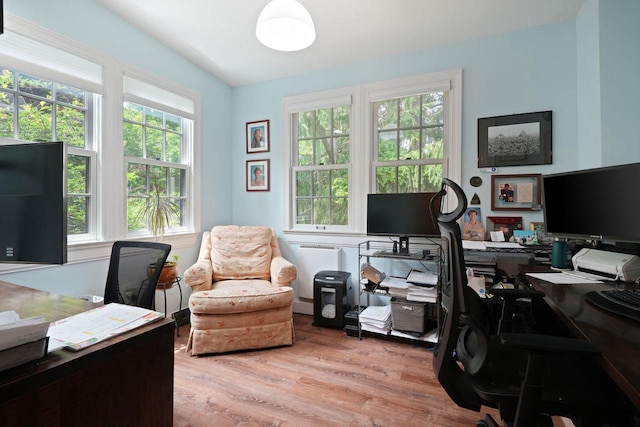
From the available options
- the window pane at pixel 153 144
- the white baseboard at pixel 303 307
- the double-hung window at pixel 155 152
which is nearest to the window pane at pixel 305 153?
the double-hung window at pixel 155 152

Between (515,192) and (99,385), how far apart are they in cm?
300

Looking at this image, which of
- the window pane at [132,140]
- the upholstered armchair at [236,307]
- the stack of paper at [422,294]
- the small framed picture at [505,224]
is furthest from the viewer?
the window pane at [132,140]

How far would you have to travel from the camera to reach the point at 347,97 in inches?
129

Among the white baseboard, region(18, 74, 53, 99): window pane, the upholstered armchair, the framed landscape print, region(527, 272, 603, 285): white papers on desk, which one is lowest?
the white baseboard

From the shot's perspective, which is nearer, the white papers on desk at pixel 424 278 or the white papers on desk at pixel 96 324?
the white papers on desk at pixel 96 324

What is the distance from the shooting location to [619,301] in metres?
1.16

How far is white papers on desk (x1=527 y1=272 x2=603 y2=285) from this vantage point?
1.56 metres

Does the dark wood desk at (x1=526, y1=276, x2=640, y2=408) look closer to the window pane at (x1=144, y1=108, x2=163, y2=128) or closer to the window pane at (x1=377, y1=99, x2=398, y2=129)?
the window pane at (x1=377, y1=99, x2=398, y2=129)

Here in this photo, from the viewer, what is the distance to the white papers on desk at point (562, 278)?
1.56 m

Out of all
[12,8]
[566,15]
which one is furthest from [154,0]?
[566,15]

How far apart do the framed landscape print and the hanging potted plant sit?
2.87m

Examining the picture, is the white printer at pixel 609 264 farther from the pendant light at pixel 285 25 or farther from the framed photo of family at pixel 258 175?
the framed photo of family at pixel 258 175

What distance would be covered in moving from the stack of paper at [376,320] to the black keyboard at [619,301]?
1.64 m

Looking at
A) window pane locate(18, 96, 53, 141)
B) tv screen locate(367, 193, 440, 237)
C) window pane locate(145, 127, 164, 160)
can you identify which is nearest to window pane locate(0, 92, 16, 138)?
window pane locate(18, 96, 53, 141)
